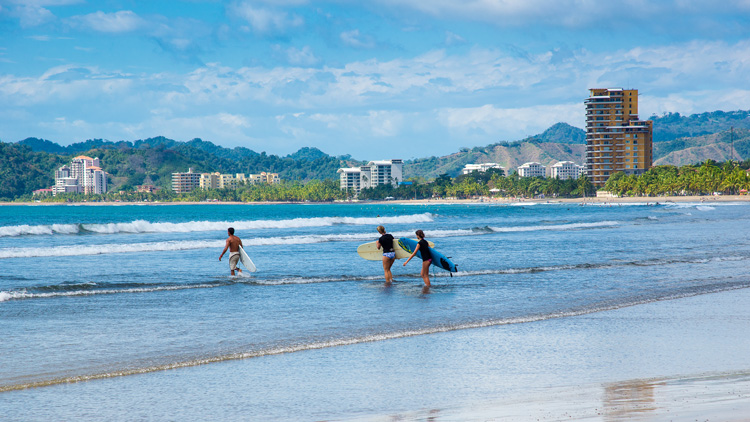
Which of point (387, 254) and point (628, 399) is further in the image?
point (387, 254)

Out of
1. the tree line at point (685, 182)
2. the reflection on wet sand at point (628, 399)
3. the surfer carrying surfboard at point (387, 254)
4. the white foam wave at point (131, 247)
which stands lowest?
the white foam wave at point (131, 247)

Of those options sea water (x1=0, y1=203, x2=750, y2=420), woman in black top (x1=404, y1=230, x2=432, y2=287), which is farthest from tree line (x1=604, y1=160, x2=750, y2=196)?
woman in black top (x1=404, y1=230, x2=432, y2=287)

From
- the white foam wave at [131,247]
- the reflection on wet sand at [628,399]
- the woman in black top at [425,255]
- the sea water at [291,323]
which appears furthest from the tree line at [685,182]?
the reflection on wet sand at [628,399]

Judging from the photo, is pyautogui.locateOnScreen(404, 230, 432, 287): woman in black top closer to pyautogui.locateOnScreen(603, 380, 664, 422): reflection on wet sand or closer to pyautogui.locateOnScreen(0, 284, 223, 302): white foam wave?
pyautogui.locateOnScreen(0, 284, 223, 302): white foam wave

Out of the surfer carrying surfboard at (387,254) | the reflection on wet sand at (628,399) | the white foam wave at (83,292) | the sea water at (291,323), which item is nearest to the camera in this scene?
the reflection on wet sand at (628,399)

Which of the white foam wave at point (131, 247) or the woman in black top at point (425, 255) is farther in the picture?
the white foam wave at point (131, 247)

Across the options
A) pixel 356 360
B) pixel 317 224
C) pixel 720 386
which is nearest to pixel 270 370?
pixel 356 360

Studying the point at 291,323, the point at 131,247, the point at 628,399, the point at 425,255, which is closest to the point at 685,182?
the point at 131,247

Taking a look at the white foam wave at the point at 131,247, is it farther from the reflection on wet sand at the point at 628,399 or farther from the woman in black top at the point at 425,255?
the reflection on wet sand at the point at 628,399

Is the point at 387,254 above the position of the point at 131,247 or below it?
above

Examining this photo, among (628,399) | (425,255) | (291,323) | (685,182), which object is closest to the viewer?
(628,399)

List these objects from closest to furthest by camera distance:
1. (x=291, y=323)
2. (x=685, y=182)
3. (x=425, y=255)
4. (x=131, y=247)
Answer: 1. (x=291, y=323)
2. (x=425, y=255)
3. (x=131, y=247)
4. (x=685, y=182)

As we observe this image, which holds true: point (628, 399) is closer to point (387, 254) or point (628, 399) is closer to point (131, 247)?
point (387, 254)

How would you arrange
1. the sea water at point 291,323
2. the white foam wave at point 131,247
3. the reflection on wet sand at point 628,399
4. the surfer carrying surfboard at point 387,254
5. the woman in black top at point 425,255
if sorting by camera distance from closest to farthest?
the reflection on wet sand at point 628,399 → the sea water at point 291,323 → the woman in black top at point 425,255 → the surfer carrying surfboard at point 387,254 → the white foam wave at point 131,247
